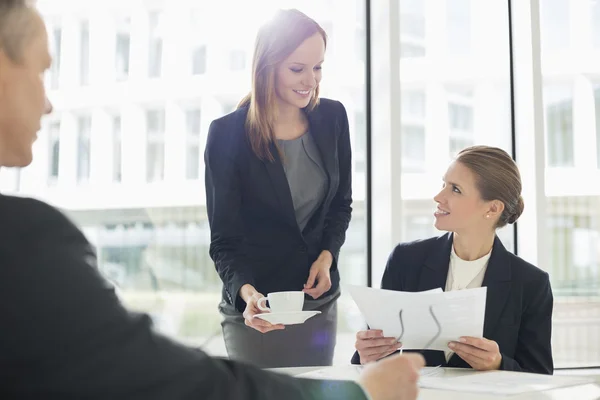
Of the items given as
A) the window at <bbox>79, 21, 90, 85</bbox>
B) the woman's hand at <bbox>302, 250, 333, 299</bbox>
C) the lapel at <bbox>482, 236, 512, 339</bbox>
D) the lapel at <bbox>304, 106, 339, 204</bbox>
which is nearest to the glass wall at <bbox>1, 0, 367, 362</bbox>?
the window at <bbox>79, 21, 90, 85</bbox>

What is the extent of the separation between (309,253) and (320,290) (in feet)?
0.38

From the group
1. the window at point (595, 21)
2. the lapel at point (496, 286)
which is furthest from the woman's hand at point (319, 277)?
the window at point (595, 21)

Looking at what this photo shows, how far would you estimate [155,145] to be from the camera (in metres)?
3.11

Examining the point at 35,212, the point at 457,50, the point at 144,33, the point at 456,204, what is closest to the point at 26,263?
the point at 35,212

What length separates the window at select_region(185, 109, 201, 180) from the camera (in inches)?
124

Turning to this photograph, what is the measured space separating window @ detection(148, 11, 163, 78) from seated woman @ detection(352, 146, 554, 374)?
1538 mm

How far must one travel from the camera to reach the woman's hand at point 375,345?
1.61 metres

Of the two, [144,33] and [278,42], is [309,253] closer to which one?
[278,42]

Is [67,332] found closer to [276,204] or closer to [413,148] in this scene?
[276,204]

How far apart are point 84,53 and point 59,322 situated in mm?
2667

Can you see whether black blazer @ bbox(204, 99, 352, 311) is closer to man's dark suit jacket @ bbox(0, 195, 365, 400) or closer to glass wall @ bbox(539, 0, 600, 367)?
man's dark suit jacket @ bbox(0, 195, 365, 400)

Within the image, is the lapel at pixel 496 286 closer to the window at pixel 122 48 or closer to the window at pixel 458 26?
the window at pixel 458 26

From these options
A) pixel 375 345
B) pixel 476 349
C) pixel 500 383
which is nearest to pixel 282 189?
pixel 375 345

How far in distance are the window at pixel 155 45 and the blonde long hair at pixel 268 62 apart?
3.77 feet
